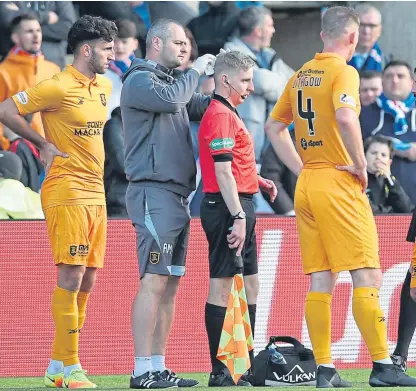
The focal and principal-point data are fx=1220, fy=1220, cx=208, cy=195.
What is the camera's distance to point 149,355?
7656mm

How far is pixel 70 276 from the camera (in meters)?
8.30

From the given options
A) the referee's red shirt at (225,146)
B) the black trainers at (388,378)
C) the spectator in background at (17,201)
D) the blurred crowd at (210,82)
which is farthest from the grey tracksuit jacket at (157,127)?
the blurred crowd at (210,82)

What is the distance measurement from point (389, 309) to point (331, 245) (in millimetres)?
2423

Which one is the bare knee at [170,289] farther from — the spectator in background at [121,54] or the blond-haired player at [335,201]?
the spectator in background at [121,54]

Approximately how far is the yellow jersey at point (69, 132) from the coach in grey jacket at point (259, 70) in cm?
375

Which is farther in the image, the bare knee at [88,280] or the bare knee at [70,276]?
the bare knee at [88,280]

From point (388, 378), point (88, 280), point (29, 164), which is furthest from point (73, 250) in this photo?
point (29, 164)

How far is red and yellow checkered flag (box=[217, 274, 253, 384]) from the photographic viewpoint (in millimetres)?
7781

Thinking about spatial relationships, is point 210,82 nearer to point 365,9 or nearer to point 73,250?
point 365,9

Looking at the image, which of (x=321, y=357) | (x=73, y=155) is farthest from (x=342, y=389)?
(x=73, y=155)

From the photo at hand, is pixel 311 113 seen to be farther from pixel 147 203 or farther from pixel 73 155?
pixel 73 155

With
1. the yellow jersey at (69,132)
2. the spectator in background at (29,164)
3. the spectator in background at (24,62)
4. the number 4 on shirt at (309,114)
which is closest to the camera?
the number 4 on shirt at (309,114)

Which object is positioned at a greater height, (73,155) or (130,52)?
(130,52)

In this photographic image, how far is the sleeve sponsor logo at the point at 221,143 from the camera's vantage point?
25.4 feet
